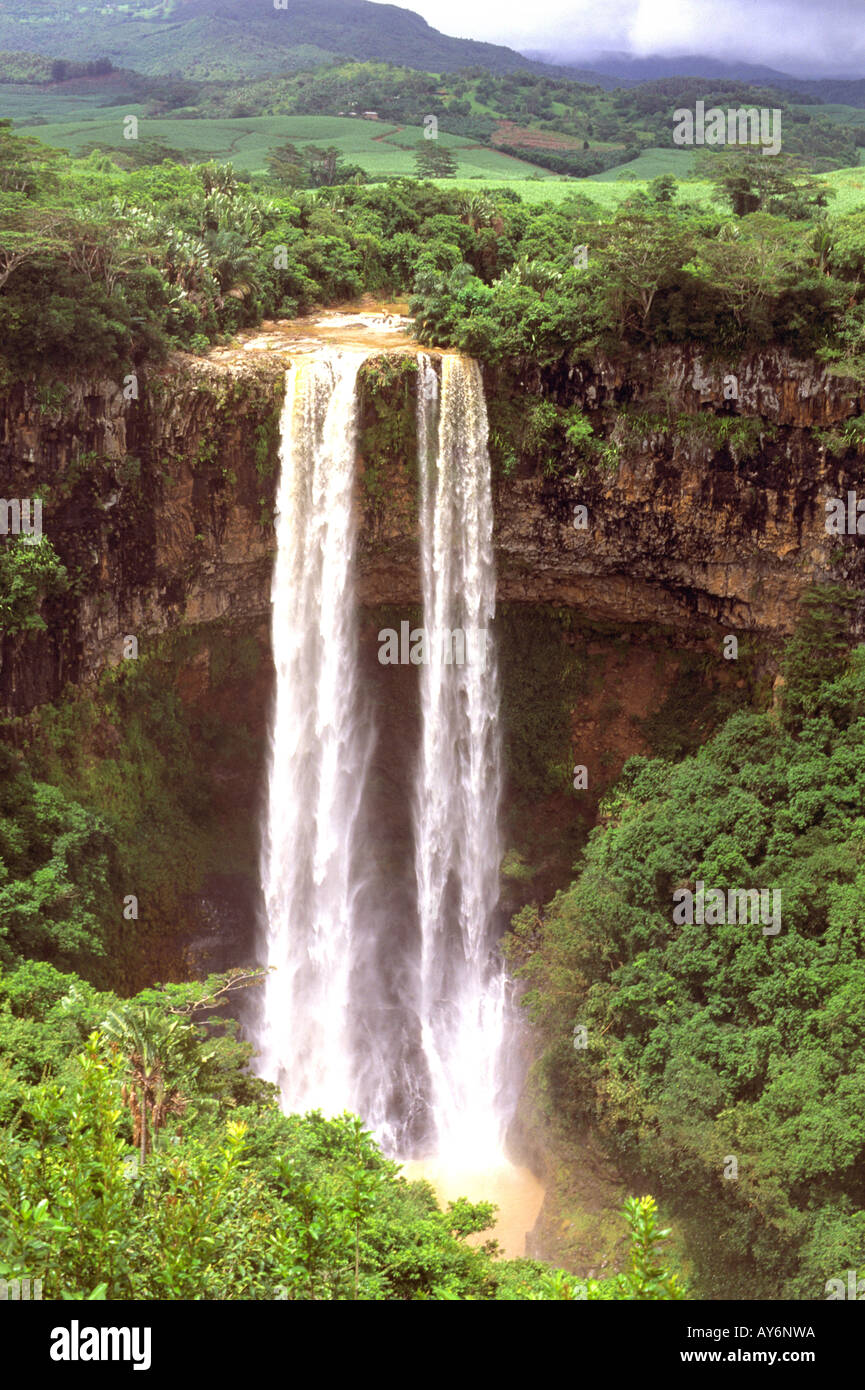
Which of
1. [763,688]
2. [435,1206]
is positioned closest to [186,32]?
[763,688]

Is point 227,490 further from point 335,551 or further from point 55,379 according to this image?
point 55,379

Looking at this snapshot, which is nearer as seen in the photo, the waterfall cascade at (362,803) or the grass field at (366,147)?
the waterfall cascade at (362,803)

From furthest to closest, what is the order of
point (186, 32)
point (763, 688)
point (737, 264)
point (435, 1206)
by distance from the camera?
point (186, 32)
point (763, 688)
point (737, 264)
point (435, 1206)

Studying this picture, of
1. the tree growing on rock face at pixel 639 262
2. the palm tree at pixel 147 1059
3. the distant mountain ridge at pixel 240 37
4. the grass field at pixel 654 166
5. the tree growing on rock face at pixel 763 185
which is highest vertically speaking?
the distant mountain ridge at pixel 240 37

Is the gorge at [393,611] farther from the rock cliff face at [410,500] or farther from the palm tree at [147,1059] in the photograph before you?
the palm tree at [147,1059]

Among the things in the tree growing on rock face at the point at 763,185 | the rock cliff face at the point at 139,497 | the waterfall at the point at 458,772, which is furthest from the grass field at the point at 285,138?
the rock cliff face at the point at 139,497

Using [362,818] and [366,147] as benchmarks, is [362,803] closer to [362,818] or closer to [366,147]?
[362,818]

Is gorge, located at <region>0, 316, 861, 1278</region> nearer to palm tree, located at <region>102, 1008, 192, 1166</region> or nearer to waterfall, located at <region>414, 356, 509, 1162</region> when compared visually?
waterfall, located at <region>414, 356, 509, 1162</region>

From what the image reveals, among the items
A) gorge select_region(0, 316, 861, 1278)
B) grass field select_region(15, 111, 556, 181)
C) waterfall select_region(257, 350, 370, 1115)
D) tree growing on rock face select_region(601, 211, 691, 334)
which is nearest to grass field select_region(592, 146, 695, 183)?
grass field select_region(15, 111, 556, 181)
